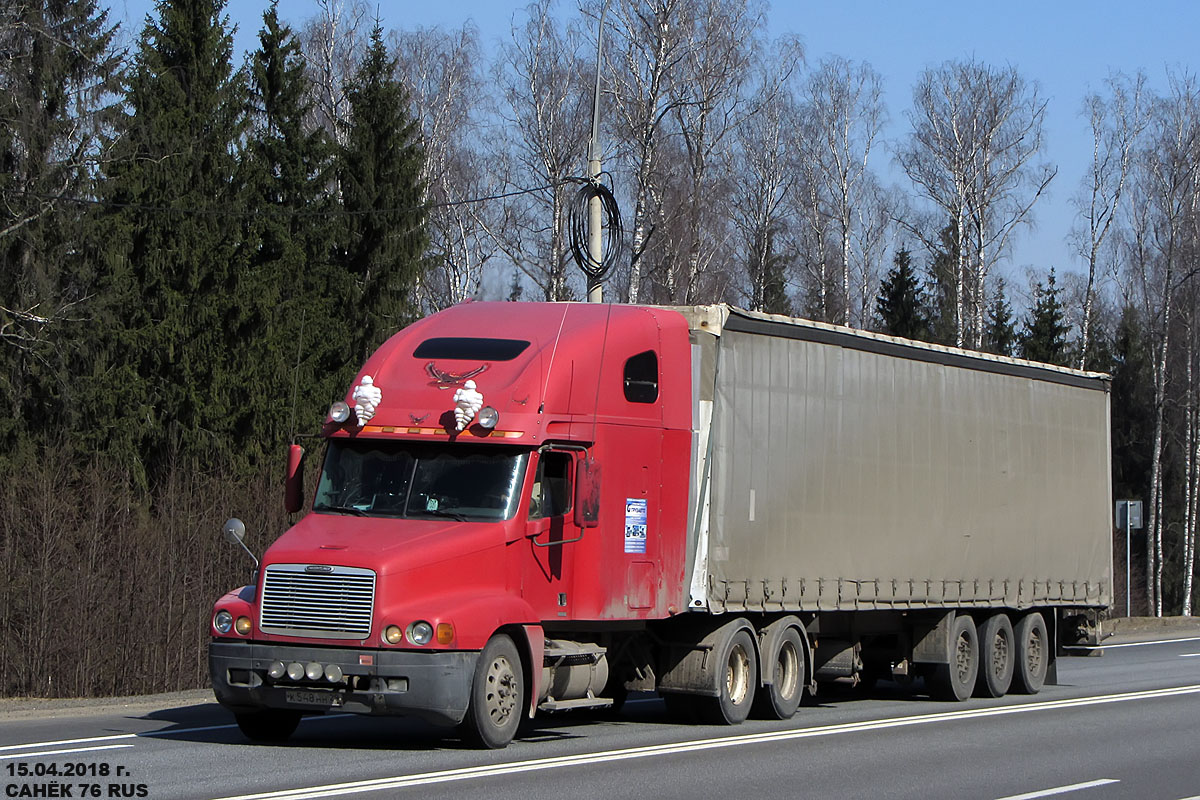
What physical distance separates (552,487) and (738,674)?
129 inches

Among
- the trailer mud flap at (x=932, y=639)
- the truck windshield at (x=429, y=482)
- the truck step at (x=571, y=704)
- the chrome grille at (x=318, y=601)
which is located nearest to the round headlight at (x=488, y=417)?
the truck windshield at (x=429, y=482)

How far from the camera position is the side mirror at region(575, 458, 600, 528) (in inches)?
534

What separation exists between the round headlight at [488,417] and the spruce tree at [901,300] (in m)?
45.6

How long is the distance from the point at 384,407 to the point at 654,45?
28947mm

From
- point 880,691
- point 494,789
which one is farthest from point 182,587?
point 494,789

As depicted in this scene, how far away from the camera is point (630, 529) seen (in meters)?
14.5

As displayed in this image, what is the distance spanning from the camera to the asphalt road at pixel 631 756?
1084 cm

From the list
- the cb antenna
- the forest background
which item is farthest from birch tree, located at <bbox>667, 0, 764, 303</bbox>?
the cb antenna

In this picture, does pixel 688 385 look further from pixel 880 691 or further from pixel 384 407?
pixel 880 691

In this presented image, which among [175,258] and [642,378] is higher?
[175,258]

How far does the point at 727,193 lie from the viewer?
4584cm

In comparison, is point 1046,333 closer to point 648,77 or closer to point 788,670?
point 648,77

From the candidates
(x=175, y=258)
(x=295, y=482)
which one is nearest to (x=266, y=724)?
(x=295, y=482)

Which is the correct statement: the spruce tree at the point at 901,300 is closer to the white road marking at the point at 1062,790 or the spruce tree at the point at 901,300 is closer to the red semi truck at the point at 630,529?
the red semi truck at the point at 630,529
